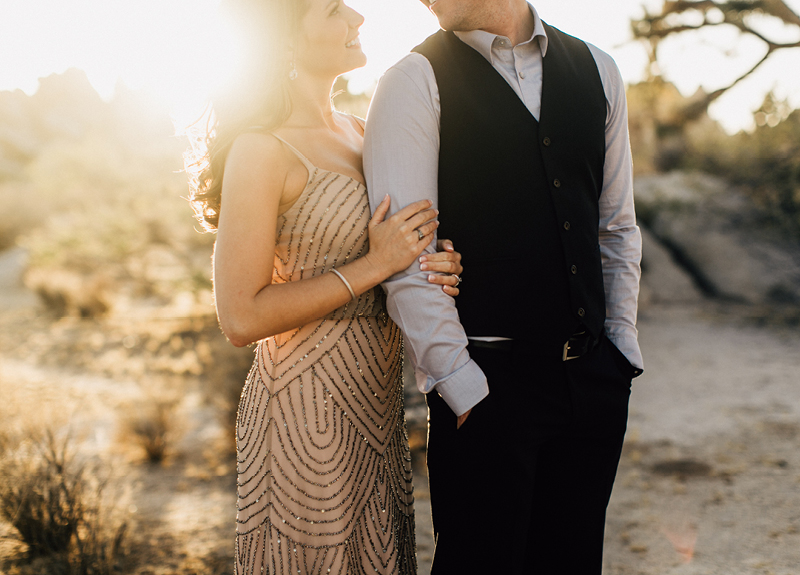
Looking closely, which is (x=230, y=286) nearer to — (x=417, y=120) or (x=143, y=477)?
(x=417, y=120)

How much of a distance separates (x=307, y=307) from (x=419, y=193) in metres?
0.40

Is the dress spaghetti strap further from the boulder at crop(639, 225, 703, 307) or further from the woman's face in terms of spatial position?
the boulder at crop(639, 225, 703, 307)

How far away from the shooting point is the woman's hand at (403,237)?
141cm

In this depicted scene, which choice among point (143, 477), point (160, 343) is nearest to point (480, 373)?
point (143, 477)

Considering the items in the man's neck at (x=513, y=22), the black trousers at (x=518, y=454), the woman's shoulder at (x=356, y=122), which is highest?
the man's neck at (x=513, y=22)

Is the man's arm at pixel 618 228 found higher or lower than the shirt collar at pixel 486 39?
lower

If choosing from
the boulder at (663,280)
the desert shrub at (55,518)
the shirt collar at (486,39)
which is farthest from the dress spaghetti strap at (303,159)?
the boulder at (663,280)

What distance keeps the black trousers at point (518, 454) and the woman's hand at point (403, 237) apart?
0.99ft

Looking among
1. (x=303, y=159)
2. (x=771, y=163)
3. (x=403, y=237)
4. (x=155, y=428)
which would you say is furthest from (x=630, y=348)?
(x=771, y=163)

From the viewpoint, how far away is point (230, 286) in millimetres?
1399

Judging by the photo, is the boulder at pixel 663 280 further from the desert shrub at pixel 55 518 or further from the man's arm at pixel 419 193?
the man's arm at pixel 419 193

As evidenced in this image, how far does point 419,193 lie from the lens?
4.75 ft

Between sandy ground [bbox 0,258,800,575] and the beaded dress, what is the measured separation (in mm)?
1689

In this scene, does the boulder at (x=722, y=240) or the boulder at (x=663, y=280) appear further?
the boulder at (x=663, y=280)
